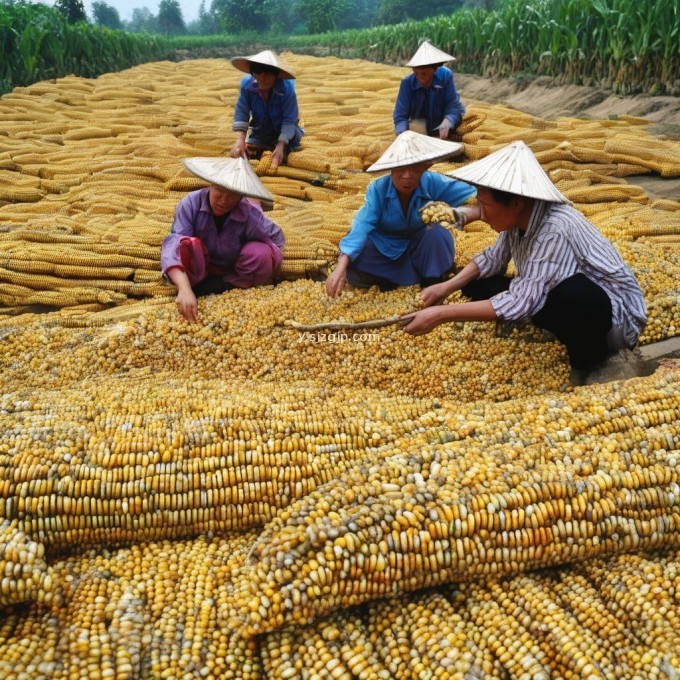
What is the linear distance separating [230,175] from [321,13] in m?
45.5

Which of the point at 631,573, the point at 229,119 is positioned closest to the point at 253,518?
the point at 631,573

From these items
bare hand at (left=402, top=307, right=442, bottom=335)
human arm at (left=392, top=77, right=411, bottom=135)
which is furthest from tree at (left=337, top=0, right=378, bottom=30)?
bare hand at (left=402, top=307, right=442, bottom=335)

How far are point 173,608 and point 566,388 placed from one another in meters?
2.10

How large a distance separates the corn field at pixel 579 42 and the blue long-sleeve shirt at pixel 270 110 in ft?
19.7

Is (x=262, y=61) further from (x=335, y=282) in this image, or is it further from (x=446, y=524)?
(x=446, y=524)

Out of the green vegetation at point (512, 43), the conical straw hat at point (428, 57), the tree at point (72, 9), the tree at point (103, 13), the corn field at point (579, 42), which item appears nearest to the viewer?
the conical straw hat at point (428, 57)

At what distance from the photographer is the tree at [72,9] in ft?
69.8

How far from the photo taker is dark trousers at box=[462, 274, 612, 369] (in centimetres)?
276

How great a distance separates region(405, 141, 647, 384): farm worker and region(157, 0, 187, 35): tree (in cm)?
5834

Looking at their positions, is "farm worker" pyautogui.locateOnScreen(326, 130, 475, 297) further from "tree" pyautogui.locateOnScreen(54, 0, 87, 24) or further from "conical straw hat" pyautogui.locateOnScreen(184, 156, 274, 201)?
"tree" pyautogui.locateOnScreen(54, 0, 87, 24)

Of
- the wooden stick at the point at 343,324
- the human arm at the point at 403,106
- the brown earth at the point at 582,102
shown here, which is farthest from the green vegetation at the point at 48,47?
the wooden stick at the point at 343,324

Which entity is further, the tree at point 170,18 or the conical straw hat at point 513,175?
the tree at point 170,18

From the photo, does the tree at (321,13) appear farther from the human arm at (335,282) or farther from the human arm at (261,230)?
the human arm at (335,282)

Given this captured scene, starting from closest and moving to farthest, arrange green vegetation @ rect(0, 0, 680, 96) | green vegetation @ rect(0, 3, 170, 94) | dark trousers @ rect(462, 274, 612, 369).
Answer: dark trousers @ rect(462, 274, 612, 369) → green vegetation @ rect(0, 0, 680, 96) → green vegetation @ rect(0, 3, 170, 94)
